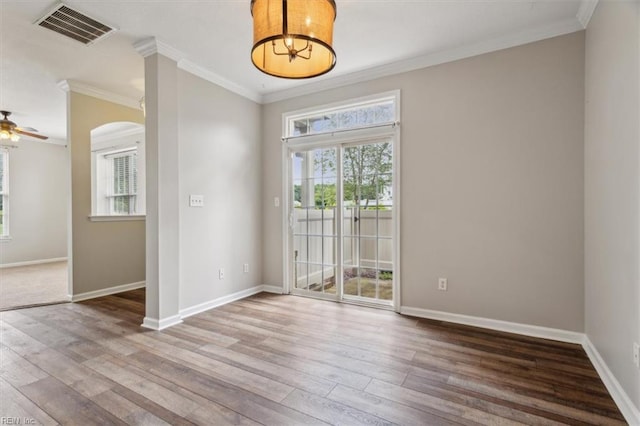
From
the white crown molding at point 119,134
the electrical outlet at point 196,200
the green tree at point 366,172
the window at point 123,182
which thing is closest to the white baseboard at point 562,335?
→ the green tree at point 366,172

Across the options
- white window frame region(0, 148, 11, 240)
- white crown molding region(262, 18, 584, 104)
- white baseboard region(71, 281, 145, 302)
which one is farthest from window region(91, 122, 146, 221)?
white crown molding region(262, 18, 584, 104)

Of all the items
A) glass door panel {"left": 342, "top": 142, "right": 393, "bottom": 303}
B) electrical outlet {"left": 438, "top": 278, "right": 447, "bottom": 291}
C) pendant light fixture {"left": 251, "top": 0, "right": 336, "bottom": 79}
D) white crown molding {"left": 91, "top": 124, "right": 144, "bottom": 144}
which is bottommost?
electrical outlet {"left": 438, "top": 278, "right": 447, "bottom": 291}

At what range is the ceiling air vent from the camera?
254cm

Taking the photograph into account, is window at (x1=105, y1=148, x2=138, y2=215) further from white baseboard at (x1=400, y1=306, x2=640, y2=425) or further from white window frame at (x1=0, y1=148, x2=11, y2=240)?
white baseboard at (x1=400, y1=306, x2=640, y2=425)

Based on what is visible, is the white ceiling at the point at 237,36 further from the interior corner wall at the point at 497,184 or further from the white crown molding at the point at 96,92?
the interior corner wall at the point at 497,184

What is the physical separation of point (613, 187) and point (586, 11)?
150cm

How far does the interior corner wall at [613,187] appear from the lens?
1.71 m

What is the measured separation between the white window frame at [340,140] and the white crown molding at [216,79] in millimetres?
519

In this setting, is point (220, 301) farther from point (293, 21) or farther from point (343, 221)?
point (293, 21)

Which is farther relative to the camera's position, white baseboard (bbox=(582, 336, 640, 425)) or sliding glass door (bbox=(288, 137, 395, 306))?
sliding glass door (bbox=(288, 137, 395, 306))

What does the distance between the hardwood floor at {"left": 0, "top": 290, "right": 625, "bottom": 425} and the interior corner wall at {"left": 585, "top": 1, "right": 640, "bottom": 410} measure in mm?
384

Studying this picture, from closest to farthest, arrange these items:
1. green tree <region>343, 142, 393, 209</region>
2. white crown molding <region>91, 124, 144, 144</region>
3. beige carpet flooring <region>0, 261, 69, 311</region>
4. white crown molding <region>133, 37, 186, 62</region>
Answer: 1. white crown molding <region>133, 37, 186, 62</region>
2. green tree <region>343, 142, 393, 209</region>
3. beige carpet flooring <region>0, 261, 69, 311</region>
4. white crown molding <region>91, 124, 144, 144</region>

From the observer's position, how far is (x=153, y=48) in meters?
3.02

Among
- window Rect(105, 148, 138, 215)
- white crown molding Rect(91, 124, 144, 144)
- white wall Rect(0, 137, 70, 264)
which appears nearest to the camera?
white crown molding Rect(91, 124, 144, 144)
